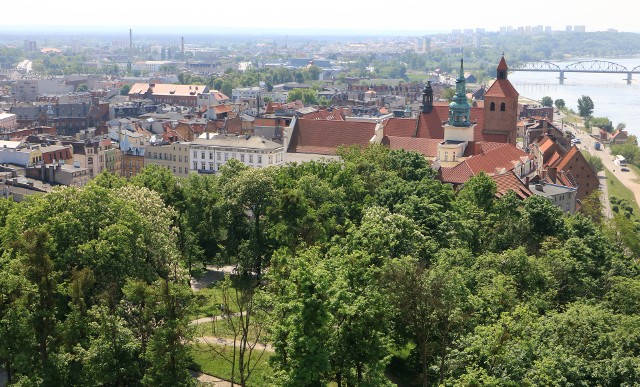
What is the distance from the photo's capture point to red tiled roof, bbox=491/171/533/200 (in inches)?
2201

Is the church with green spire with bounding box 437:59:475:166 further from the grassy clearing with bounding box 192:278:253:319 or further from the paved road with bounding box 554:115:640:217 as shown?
the grassy clearing with bounding box 192:278:253:319

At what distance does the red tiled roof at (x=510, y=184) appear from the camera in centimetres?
5591

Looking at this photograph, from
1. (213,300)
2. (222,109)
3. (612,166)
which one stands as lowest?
(612,166)

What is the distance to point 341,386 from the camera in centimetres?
2812

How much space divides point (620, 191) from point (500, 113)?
88.0 feet

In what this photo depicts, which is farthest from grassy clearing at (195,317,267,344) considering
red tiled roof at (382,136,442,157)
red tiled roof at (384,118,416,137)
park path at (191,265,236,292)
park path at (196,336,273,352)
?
red tiled roof at (384,118,416,137)

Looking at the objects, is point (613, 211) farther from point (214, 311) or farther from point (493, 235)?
point (214, 311)

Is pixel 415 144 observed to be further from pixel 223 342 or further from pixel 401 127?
pixel 223 342

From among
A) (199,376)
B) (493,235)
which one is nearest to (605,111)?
(493,235)

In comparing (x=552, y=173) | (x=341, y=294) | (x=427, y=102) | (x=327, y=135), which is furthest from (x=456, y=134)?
(x=341, y=294)

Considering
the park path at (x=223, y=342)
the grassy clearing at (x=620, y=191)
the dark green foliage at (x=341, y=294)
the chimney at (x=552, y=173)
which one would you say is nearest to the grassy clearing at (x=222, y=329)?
the park path at (x=223, y=342)

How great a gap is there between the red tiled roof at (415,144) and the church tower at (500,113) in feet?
22.8

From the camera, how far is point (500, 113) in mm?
72688

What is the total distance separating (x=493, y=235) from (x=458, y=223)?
3.25 m
